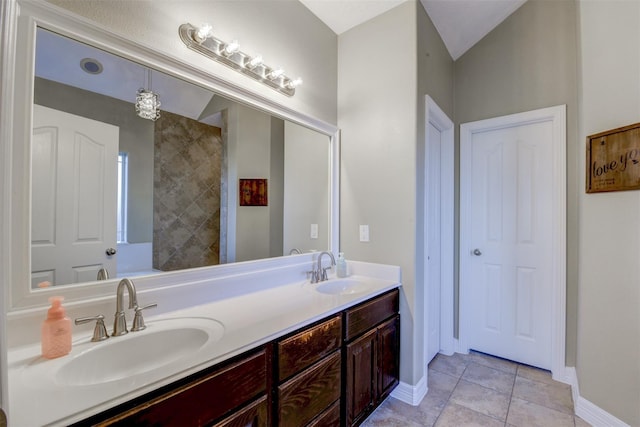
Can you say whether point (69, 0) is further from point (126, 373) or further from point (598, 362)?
point (598, 362)

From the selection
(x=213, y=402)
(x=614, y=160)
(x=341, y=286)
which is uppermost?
(x=614, y=160)

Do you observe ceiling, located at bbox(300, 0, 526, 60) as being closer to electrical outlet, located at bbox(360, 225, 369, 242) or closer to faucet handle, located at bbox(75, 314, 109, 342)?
electrical outlet, located at bbox(360, 225, 369, 242)

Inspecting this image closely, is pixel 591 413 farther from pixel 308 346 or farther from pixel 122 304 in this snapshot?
pixel 122 304

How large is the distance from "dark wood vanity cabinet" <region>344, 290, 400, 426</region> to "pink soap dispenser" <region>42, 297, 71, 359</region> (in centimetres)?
114

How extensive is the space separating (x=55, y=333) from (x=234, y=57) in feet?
4.77

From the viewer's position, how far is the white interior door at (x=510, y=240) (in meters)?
2.35

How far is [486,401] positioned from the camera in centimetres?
197

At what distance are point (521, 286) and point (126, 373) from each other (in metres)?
2.83

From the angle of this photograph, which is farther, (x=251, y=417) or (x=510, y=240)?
(x=510, y=240)

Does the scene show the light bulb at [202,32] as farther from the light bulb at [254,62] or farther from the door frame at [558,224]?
the door frame at [558,224]

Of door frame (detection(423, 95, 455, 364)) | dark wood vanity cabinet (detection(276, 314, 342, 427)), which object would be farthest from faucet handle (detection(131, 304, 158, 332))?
door frame (detection(423, 95, 455, 364))

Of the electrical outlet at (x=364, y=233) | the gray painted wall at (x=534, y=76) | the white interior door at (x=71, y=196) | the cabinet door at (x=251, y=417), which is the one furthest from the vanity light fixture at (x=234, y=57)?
the gray painted wall at (x=534, y=76)

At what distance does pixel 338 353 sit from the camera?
4.80 ft

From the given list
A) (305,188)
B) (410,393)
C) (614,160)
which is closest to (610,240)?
(614,160)
